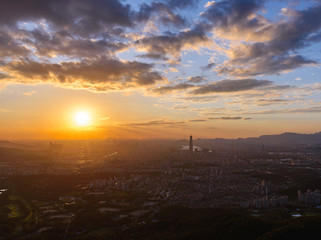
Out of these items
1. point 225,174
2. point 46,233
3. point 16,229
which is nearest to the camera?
point 46,233

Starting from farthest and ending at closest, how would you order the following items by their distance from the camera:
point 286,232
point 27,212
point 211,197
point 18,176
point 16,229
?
1. point 18,176
2. point 211,197
3. point 27,212
4. point 16,229
5. point 286,232

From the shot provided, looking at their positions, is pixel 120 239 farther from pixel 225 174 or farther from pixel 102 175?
pixel 225 174

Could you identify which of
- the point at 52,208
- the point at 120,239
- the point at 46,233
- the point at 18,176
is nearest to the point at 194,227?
the point at 120,239

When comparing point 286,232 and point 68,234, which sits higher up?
point 286,232

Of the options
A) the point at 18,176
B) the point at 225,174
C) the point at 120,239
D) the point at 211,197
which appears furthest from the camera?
the point at 225,174

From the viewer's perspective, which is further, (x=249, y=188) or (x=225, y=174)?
(x=225, y=174)

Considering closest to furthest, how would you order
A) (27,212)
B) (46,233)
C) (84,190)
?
(46,233) < (27,212) < (84,190)

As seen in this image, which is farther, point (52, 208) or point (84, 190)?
point (84, 190)

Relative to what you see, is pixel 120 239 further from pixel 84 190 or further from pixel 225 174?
pixel 225 174

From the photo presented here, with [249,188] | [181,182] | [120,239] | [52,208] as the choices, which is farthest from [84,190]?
[249,188]
